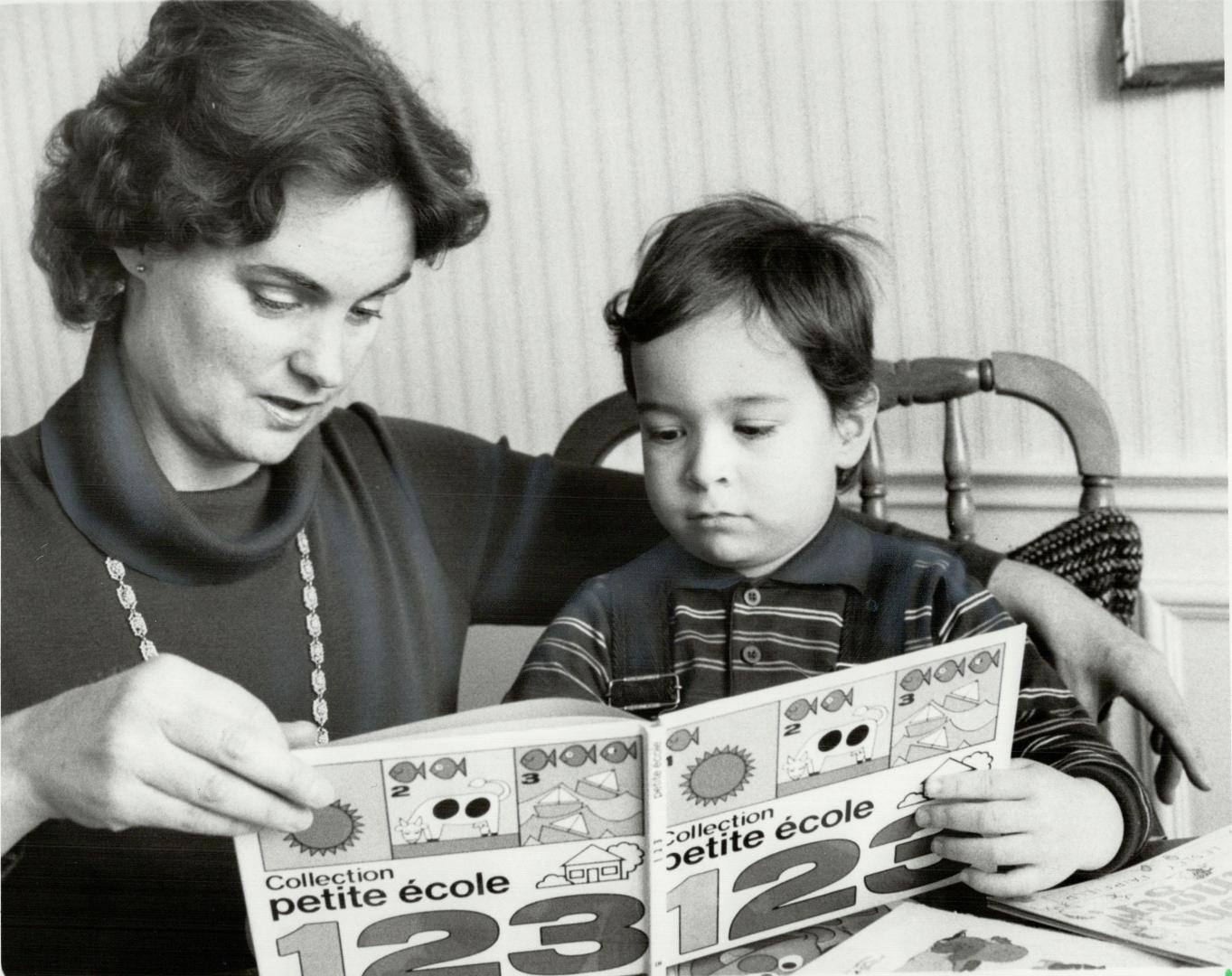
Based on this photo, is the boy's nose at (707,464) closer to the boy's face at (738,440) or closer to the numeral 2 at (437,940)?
the boy's face at (738,440)

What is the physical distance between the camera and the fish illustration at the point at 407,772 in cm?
60

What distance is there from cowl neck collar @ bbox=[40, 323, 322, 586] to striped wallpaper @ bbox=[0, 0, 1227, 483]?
25 mm

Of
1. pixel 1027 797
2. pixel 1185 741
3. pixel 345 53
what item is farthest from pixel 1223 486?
pixel 345 53

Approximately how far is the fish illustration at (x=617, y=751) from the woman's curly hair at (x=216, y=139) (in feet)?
1.35

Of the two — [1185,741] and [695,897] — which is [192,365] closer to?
[695,897]

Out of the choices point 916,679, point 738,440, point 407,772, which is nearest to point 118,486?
point 407,772

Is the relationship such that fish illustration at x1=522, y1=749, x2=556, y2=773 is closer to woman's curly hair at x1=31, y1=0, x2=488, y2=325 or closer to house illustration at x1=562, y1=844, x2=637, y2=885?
house illustration at x1=562, y1=844, x2=637, y2=885

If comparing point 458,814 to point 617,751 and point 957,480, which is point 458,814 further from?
point 957,480

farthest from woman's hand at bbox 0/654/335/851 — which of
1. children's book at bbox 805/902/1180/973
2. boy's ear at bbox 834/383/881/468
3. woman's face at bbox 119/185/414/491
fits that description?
boy's ear at bbox 834/383/881/468

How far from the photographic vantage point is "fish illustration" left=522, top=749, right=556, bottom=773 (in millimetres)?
615

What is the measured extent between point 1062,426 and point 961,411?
0.08m

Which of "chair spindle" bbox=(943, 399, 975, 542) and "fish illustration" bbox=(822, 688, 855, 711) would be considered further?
"chair spindle" bbox=(943, 399, 975, 542)

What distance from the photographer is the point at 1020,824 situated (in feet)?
2.21

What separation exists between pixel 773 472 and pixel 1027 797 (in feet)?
0.87
